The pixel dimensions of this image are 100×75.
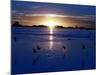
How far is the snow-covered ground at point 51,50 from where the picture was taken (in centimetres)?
283

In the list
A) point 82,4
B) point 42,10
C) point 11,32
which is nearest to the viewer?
point 11,32

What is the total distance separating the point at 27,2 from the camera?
2867mm

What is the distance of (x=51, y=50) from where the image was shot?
3.00m

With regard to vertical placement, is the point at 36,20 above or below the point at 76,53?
above

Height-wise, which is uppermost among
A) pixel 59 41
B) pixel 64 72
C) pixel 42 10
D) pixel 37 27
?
pixel 42 10

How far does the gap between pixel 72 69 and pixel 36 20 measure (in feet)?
2.91

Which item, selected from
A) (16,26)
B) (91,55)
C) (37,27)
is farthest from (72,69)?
(16,26)

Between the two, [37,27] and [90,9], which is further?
[90,9]

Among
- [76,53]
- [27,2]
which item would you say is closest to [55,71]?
[76,53]

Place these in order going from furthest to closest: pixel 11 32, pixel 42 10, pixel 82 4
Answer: pixel 82 4 → pixel 42 10 → pixel 11 32

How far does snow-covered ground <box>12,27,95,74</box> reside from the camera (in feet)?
9.29

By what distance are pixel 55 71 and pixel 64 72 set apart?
0.14 m

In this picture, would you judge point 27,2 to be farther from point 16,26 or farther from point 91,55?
point 91,55

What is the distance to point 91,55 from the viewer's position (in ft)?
10.6
